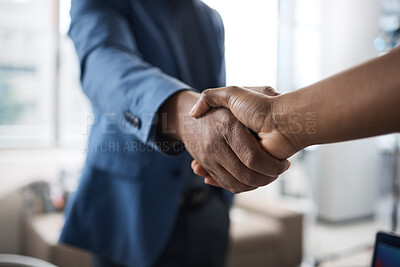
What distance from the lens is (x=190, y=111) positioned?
1.39ft

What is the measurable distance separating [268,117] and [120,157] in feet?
1.28

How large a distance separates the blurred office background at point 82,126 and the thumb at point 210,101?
139cm

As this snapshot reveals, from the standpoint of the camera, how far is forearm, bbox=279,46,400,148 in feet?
0.81

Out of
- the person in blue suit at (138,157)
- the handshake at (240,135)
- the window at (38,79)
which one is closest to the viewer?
the handshake at (240,135)

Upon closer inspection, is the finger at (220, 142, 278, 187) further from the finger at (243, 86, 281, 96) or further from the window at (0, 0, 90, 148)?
the window at (0, 0, 90, 148)

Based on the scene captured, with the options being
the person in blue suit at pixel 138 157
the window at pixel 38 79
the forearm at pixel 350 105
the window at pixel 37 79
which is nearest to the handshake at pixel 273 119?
the forearm at pixel 350 105

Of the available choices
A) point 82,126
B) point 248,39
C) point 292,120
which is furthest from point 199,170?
point 82,126

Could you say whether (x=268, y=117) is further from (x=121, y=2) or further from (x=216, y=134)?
(x=121, y=2)

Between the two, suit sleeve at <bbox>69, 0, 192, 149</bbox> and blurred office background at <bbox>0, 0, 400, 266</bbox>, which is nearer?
suit sleeve at <bbox>69, 0, 192, 149</bbox>

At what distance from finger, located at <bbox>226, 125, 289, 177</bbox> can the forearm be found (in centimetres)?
5

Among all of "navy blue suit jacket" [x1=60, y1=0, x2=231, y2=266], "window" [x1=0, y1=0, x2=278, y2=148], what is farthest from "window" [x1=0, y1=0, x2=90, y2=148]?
"navy blue suit jacket" [x1=60, y1=0, x2=231, y2=266]

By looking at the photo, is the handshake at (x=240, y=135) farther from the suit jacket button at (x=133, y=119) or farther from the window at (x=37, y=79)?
the window at (x=37, y=79)

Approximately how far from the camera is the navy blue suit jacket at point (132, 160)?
0.65 meters

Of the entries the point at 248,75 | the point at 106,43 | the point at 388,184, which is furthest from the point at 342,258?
the point at 388,184
